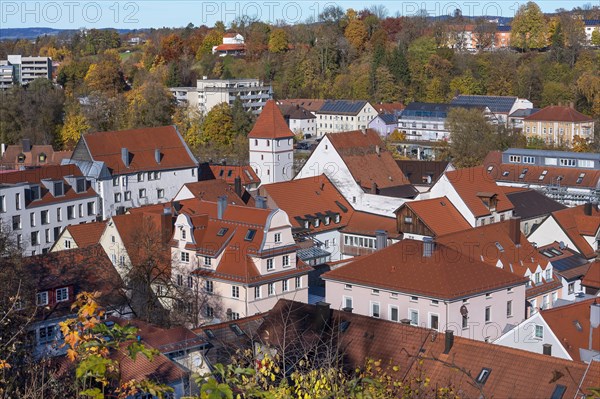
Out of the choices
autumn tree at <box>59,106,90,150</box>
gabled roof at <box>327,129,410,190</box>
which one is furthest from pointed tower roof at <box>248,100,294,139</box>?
autumn tree at <box>59,106,90,150</box>

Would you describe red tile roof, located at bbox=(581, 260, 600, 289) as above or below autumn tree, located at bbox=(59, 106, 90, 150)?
below

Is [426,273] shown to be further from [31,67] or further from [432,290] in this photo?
[31,67]

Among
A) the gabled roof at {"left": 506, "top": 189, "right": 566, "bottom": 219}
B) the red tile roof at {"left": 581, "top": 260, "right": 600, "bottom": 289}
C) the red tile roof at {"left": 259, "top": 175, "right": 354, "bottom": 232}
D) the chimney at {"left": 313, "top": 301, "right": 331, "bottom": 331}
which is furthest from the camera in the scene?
the gabled roof at {"left": 506, "top": 189, "right": 566, "bottom": 219}

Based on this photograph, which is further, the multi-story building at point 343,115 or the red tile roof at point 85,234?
the multi-story building at point 343,115

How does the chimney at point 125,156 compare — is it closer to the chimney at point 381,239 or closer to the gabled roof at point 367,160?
the gabled roof at point 367,160

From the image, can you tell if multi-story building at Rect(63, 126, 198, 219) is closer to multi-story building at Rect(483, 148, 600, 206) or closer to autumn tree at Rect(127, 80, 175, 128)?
multi-story building at Rect(483, 148, 600, 206)

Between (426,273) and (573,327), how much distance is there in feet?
13.3

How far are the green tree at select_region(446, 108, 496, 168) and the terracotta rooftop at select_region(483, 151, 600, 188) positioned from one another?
6336 millimetres

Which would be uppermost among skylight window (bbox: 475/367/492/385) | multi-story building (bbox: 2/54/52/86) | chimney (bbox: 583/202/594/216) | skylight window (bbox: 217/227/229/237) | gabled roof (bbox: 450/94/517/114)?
multi-story building (bbox: 2/54/52/86)

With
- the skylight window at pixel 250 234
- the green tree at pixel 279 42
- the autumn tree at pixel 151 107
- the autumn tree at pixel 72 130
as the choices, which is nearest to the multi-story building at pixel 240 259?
the skylight window at pixel 250 234

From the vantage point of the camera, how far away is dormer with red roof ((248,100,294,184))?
133 feet

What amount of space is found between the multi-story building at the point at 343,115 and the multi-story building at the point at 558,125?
1137cm

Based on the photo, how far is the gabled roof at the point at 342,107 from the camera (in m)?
64.4

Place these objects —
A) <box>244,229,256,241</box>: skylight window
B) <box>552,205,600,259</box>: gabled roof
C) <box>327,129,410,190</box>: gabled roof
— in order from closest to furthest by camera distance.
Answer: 1. <box>244,229,256,241</box>: skylight window
2. <box>552,205,600,259</box>: gabled roof
3. <box>327,129,410,190</box>: gabled roof
